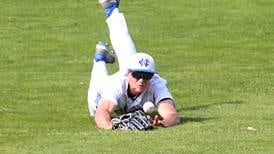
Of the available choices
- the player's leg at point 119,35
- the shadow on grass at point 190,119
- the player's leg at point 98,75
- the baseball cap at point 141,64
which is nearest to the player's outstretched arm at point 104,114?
the baseball cap at point 141,64

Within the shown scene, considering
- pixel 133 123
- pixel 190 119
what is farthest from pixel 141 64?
pixel 190 119

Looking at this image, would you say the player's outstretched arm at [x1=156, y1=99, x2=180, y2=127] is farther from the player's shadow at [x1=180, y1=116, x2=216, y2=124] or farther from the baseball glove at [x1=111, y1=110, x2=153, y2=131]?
the baseball glove at [x1=111, y1=110, x2=153, y2=131]

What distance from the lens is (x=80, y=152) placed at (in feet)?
35.3

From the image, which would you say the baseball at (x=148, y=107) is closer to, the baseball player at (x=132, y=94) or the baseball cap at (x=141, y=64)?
the baseball player at (x=132, y=94)

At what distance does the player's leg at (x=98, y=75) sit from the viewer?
13.9 m

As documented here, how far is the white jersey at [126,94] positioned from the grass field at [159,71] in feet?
1.59

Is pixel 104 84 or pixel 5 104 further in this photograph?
pixel 5 104

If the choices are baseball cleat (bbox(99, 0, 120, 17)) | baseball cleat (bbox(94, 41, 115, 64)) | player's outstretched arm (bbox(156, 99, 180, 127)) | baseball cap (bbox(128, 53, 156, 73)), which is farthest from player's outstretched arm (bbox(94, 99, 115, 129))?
baseball cleat (bbox(99, 0, 120, 17))

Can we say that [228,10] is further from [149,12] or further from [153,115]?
[153,115]

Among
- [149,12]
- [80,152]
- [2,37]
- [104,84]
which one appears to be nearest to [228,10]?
[149,12]

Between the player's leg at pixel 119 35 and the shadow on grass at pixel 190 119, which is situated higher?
the player's leg at pixel 119 35

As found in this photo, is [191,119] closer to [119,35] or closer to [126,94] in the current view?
[126,94]

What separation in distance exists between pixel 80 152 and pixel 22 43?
13836 mm

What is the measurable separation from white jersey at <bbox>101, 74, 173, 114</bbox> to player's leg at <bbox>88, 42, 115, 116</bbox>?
35 cm
